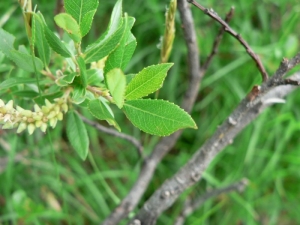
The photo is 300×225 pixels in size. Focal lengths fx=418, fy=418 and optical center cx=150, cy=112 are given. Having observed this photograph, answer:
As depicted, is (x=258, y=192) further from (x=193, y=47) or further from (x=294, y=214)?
(x=193, y=47)

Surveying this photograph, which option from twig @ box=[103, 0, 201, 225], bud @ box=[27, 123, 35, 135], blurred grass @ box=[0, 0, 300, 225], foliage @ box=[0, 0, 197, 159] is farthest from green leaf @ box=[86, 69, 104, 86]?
blurred grass @ box=[0, 0, 300, 225]

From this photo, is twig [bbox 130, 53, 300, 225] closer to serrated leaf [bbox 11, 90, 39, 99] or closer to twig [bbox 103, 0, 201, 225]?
twig [bbox 103, 0, 201, 225]

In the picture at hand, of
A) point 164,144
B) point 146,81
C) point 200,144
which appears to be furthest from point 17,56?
point 200,144

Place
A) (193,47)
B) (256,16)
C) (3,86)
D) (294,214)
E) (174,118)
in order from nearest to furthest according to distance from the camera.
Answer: (174,118) < (3,86) < (193,47) < (294,214) < (256,16)

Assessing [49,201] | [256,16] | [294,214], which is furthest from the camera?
[256,16]

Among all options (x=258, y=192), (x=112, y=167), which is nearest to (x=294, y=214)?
(x=258, y=192)

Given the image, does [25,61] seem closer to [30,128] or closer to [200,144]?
[30,128]
